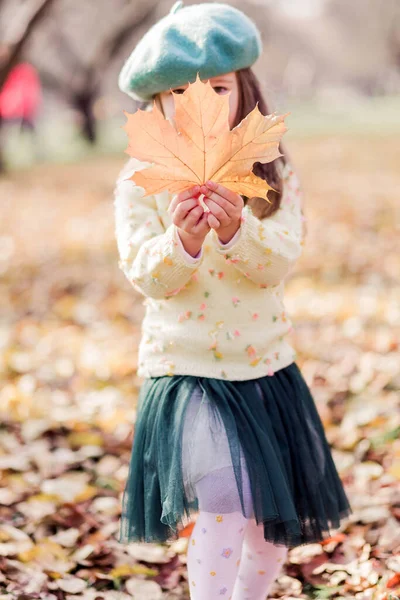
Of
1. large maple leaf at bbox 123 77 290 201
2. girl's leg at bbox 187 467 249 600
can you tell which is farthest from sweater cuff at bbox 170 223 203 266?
girl's leg at bbox 187 467 249 600

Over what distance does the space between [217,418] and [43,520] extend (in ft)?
3.64

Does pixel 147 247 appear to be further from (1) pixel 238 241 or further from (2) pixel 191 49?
(2) pixel 191 49

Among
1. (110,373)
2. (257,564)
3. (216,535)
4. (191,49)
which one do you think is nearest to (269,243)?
(191,49)

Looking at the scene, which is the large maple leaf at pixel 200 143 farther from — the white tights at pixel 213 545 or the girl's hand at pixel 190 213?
the white tights at pixel 213 545

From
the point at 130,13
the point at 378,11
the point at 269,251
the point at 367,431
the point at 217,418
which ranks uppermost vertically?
the point at 378,11

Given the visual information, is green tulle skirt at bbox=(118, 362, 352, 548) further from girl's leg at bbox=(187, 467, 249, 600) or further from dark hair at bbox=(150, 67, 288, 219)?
dark hair at bbox=(150, 67, 288, 219)

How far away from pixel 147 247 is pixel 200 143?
0.31 m

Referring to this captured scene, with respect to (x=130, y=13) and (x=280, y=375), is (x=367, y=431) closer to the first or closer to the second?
(x=280, y=375)

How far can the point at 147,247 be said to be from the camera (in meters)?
1.62

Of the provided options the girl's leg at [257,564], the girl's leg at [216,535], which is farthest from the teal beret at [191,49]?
the girl's leg at [257,564]

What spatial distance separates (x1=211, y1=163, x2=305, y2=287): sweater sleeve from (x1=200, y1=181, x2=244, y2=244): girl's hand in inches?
2.2

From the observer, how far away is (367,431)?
2.94 metres

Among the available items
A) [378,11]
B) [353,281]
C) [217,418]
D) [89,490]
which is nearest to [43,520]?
[89,490]

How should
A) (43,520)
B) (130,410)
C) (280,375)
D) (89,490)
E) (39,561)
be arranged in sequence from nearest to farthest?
(280,375) → (39,561) → (43,520) → (89,490) → (130,410)
